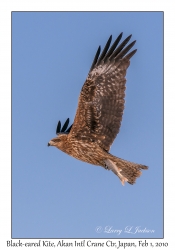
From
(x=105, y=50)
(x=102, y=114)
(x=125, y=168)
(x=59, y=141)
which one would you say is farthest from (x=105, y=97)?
(x=125, y=168)

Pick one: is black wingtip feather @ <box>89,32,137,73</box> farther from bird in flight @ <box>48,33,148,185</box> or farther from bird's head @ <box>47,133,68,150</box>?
bird's head @ <box>47,133,68,150</box>

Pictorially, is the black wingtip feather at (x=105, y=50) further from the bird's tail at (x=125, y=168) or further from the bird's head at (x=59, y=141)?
the bird's tail at (x=125, y=168)

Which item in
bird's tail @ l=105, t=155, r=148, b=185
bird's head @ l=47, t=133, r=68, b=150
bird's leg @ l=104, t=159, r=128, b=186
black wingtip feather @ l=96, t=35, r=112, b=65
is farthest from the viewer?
bird's head @ l=47, t=133, r=68, b=150

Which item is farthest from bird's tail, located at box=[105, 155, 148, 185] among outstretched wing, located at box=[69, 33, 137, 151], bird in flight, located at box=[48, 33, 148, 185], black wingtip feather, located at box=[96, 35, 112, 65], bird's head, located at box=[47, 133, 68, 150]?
black wingtip feather, located at box=[96, 35, 112, 65]

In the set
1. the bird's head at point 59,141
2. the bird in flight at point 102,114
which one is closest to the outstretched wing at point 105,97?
the bird in flight at point 102,114

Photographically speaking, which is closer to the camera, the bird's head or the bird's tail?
the bird's tail

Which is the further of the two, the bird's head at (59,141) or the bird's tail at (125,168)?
the bird's head at (59,141)

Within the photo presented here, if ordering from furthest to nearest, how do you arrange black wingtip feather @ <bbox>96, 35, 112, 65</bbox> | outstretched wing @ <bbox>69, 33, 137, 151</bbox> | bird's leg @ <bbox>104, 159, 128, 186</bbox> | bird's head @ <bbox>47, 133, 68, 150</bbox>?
bird's head @ <bbox>47, 133, 68, 150</bbox>, black wingtip feather @ <bbox>96, 35, 112, 65</bbox>, outstretched wing @ <bbox>69, 33, 137, 151</bbox>, bird's leg @ <bbox>104, 159, 128, 186</bbox>
